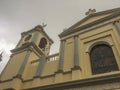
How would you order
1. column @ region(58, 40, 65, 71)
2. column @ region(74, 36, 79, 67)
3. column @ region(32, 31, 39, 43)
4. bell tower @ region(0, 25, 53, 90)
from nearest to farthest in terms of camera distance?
1. column @ region(74, 36, 79, 67)
2. column @ region(58, 40, 65, 71)
3. bell tower @ region(0, 25, 53, 90)
4. column @ region(32, 31, 39, 43)

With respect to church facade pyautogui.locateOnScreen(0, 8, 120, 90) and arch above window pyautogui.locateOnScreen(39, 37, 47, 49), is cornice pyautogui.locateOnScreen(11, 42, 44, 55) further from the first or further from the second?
arch above window pyautogui.locateOnScreen(39, 37, 47, 49)

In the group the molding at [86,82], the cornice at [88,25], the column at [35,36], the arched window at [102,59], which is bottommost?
the molding at [86,82]

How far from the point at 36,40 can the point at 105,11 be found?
295 inches

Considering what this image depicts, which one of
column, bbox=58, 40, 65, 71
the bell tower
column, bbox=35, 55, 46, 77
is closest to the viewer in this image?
column, bbox=58, 40, 65, 71

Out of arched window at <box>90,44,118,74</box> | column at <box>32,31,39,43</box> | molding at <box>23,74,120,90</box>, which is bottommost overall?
molding at <box>23,74,120,90</box>

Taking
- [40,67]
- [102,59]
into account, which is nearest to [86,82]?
[102,59]

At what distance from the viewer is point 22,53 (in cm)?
1623

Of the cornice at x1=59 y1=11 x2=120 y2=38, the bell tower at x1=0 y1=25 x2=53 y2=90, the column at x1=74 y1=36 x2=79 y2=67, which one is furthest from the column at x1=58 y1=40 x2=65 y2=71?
the bell tower at x1=0 y1=25 x2=53 y2=90

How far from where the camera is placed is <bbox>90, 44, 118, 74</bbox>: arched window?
10.1 metres

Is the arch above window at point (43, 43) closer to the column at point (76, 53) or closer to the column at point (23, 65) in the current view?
the column at point (23, 65)

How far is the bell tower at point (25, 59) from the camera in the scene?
1354 centimetres

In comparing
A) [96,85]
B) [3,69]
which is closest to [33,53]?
[3,69]

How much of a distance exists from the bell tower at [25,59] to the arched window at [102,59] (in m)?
4.48

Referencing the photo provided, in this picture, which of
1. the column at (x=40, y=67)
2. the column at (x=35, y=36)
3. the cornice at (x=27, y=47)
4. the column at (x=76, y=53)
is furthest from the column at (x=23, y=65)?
the column at (x=76, y=53)
